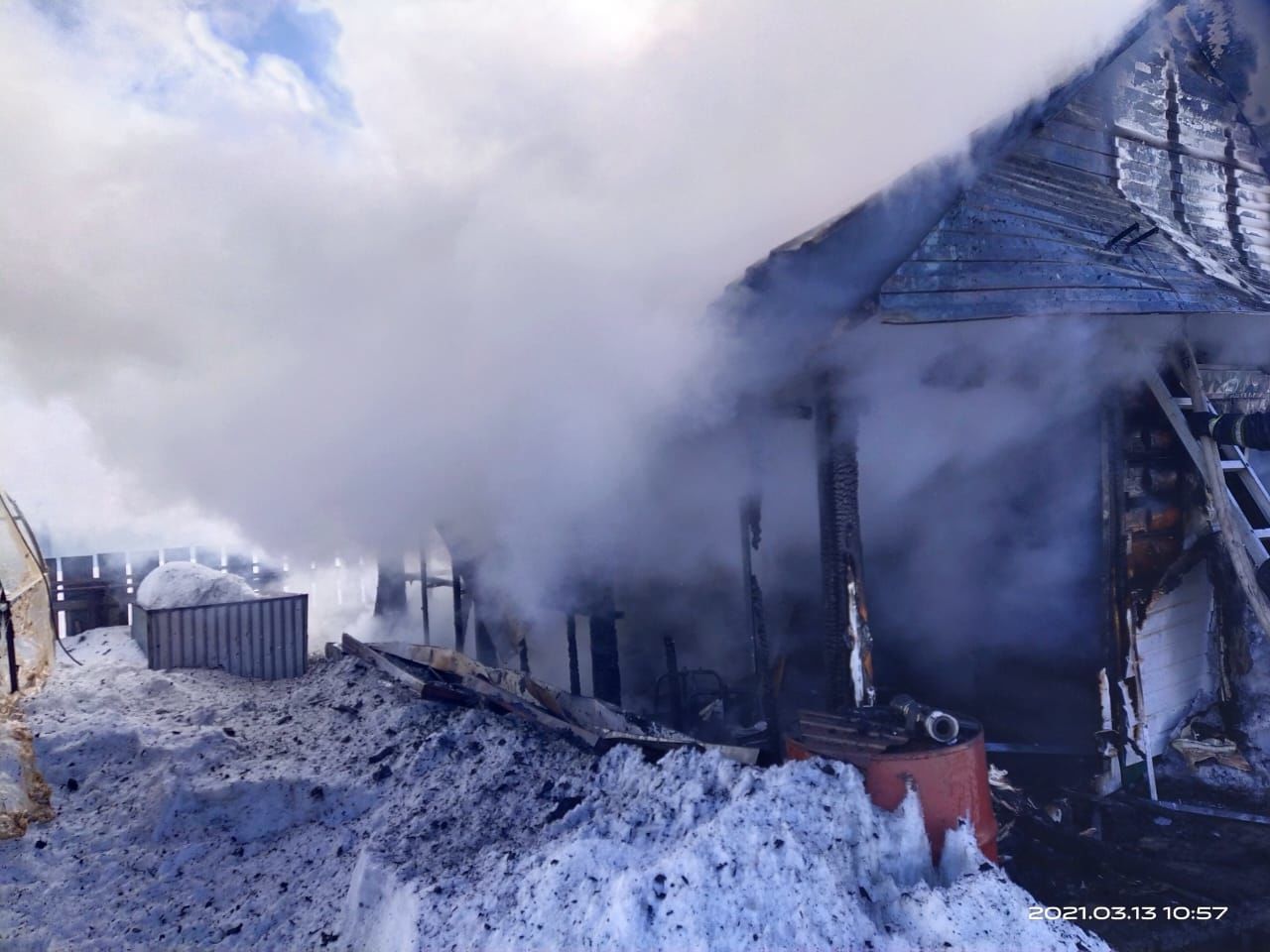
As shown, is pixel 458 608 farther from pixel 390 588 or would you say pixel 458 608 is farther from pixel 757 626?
pixel 757 626

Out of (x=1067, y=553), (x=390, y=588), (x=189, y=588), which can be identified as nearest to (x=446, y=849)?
(x=1067, y=553)

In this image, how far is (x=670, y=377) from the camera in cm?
526

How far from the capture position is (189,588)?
8.55 m

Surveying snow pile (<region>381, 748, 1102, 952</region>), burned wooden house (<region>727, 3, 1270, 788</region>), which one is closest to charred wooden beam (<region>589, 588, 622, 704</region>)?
burned wooden house (<region>727, 3, 1270, 788</region>)

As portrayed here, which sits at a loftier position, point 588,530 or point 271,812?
point 588,530

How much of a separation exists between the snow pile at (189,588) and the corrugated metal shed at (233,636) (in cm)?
24

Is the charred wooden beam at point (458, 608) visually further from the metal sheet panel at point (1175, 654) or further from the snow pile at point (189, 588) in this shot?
the metal sheet panel at point (1175, 654)

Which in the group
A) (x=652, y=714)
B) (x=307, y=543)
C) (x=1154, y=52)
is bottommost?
(x=652, y=714)

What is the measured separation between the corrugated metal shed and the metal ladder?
848cm

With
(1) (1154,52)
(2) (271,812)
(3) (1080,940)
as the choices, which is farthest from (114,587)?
(1) (1154,52)

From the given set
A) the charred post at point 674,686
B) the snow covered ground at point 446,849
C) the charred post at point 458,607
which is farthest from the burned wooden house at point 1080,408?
the charred post at point 458,607

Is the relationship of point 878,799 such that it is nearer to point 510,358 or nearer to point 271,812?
point 271,812

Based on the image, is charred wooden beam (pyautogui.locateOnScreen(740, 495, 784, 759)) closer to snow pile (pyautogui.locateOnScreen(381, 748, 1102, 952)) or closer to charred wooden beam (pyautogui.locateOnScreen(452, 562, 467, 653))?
snow pile (pyautogui.locateOnScreen(381, 748, 1102, 952))

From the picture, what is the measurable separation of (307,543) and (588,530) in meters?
4.94
